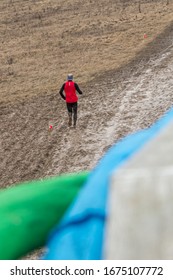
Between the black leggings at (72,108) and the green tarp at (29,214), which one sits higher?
the green tarp at (29,214)

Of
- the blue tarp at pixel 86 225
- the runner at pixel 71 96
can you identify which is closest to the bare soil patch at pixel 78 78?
the runner at pixel 71 96

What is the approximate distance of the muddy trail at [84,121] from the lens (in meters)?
10.8

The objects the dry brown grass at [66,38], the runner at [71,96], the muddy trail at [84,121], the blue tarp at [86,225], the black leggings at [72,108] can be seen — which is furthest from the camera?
the dry brown grass at [66,38]

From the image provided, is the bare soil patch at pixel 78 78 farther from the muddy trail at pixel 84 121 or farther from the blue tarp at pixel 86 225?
the blue tarp at pixel 86 225

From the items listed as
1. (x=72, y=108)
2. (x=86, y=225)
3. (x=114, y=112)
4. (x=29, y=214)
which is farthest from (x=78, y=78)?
(x=86, y=225)

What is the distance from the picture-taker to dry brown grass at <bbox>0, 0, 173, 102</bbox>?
17.2 meters

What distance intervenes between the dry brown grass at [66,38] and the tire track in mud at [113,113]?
1.72 metres

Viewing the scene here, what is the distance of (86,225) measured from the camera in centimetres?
188

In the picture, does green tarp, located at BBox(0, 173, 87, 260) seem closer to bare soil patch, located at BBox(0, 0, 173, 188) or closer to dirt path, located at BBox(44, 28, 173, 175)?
dirt path, located at BBox(44, 28, 173, 175)

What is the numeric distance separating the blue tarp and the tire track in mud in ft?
26.4

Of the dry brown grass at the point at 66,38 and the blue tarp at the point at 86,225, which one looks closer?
the blue tarp at the point at 86,225

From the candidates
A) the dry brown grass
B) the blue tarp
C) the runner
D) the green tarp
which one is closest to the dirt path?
the runner

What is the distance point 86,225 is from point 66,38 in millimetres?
20784

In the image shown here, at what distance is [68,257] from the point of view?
186 centimetres
